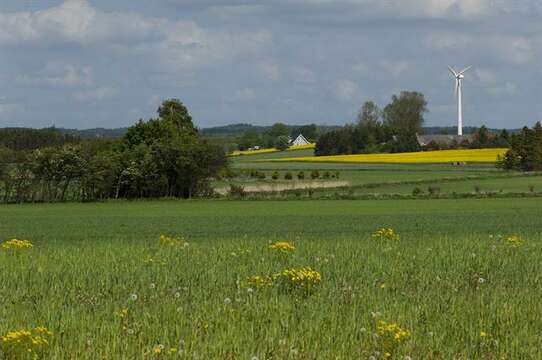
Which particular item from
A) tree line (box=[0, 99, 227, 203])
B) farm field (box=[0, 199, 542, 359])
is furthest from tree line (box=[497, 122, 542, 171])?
farm field (box=[0, 199, 542, 359])

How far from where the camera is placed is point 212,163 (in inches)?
3319

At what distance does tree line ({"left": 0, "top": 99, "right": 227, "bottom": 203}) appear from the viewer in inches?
3108

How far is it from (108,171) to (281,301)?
72.1 metres

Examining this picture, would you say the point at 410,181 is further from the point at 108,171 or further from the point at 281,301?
the point at 281,301

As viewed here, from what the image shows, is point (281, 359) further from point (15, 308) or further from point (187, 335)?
point (15, 308)

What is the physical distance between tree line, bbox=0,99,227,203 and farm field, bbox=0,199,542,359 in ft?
213

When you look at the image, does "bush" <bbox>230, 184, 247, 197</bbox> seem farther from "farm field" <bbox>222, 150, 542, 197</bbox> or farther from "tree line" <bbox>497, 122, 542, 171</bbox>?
"tree line" <bbox>497, 122, 542, 171</bbox>

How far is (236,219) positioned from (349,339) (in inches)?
1751

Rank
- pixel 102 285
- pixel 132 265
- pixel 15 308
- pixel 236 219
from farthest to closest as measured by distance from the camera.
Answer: pixel 236 219
pixel 132 265
pixel 102 285
pixel 15 308

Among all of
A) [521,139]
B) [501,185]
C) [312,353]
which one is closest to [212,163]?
[501,185]

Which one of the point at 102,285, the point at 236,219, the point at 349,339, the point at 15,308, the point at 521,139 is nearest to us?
the point at 349,339

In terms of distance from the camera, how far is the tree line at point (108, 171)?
78938 millimetres

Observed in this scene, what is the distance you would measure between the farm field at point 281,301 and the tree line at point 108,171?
213ft

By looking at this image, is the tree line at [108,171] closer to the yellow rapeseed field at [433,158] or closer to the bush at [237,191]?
the bush at [237,191]
